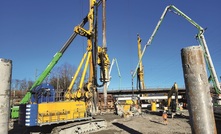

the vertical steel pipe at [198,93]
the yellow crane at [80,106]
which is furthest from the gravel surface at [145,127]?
the vertical steel pipe at [198,93]

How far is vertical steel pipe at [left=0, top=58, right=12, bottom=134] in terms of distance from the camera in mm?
2947

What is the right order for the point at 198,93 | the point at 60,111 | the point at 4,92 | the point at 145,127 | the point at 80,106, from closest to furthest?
the point at 4,92
the point at 198,93
the point at 60,111
the point at 80,106
the point at 145,127

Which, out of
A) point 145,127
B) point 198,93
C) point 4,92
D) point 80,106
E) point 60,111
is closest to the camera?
point 4,92

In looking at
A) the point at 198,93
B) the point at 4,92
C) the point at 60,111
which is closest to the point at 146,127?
the point at 60,111

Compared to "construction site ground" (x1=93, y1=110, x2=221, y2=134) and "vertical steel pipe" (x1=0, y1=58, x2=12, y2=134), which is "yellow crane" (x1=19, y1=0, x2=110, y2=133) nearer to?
"construction site ground" (x1=93, y1=110, x2=221, y2=134)

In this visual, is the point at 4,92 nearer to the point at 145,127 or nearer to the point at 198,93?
the point at 198,93

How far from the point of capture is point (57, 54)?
83.0 ft

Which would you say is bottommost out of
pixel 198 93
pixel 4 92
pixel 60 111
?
pixel 60 111

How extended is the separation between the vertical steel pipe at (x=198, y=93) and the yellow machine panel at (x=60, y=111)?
448 inches

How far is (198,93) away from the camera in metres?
3.27

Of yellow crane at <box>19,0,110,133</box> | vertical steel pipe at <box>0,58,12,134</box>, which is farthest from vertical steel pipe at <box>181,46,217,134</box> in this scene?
yellow crane at <box>19,0,110,133</box>

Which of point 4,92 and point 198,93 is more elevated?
point 4,92

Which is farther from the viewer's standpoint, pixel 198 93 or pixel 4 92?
pixel 198 93

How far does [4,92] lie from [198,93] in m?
3.05
